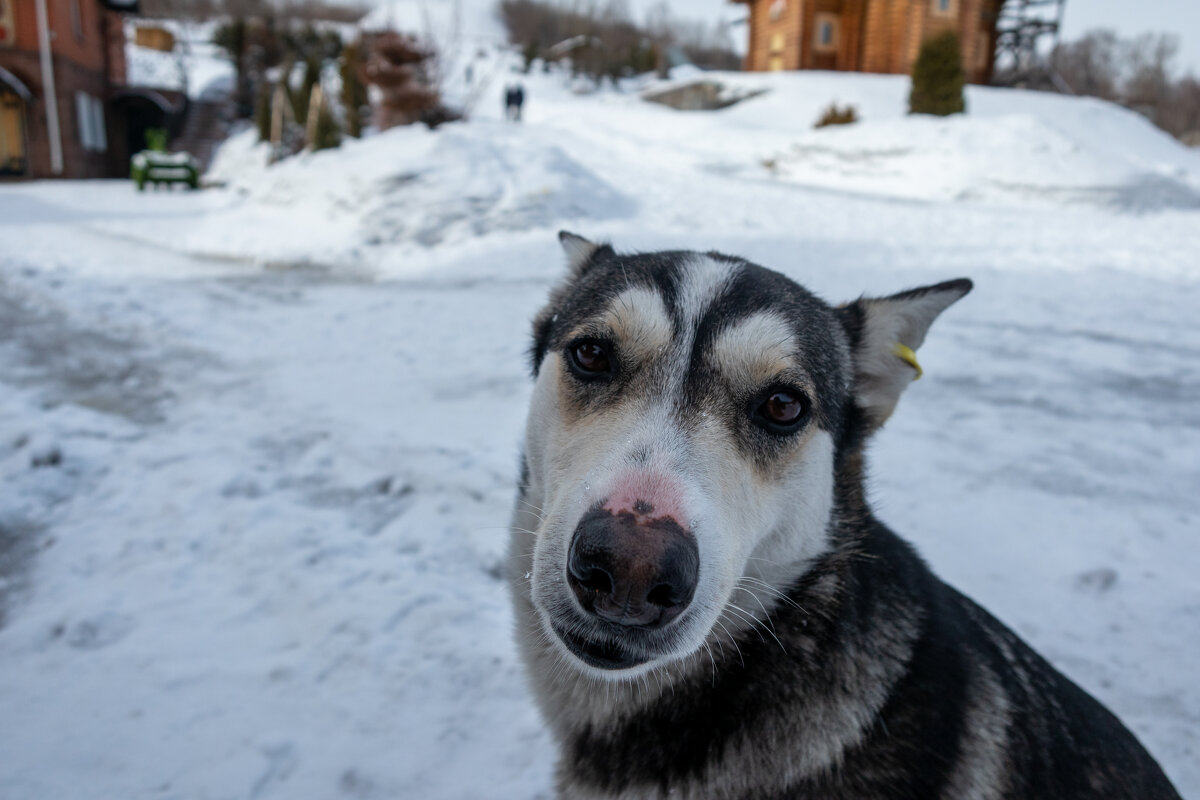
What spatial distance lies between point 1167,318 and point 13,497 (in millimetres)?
10716

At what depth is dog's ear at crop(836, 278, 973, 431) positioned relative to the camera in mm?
2295

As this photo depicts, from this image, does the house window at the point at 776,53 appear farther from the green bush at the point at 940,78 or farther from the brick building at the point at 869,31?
the green bush at the point at 940,78

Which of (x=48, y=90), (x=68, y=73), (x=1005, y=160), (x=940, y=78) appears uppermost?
(x=68, y=73)

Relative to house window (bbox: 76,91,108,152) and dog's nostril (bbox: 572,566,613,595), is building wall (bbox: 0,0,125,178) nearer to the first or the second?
house window (bbox: 76,91,108,152)

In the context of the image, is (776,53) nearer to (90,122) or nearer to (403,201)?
(403,201)

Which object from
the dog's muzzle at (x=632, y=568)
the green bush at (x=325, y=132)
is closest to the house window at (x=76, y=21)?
the green bush at (x=325, y=132)

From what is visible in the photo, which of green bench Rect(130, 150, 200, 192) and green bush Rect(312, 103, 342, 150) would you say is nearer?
green bush Rect(312, 103, 342, 150)

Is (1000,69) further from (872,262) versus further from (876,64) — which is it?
(872,262)

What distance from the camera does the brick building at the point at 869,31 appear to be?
3025 centimetres

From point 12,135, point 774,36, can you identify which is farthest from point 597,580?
point 774,36

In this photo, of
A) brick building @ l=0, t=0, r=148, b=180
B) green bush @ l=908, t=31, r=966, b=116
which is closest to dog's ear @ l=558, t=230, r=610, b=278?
Answer: green bush @ l=908, t=31, r=966, b=116

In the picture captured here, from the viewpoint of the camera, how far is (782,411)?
2037 mm

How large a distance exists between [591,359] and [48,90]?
3024 cm

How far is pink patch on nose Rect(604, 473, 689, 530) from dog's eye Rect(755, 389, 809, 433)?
52 centimetres
